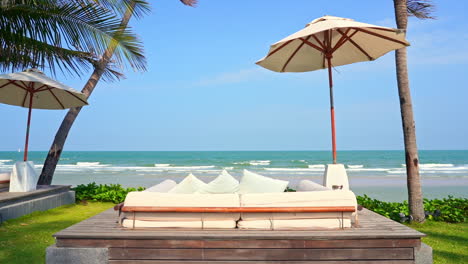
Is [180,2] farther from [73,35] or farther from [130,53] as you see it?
[73,35]

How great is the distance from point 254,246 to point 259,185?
1376 millimetres

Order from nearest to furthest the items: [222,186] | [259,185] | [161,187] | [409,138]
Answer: [161,187] < [259,185] < [222,186] < [409,138]

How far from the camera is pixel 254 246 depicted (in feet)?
10.9

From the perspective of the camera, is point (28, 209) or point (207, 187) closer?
point (207, 187)

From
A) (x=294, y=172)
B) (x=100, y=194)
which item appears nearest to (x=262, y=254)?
(x=100, y=194)

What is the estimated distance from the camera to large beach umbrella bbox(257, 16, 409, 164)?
177 inches

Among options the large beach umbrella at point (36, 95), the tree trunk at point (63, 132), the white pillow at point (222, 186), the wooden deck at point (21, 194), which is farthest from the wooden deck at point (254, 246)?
the tree trunk at point (63, 132)

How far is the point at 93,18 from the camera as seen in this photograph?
23.8 ft

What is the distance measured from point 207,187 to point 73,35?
4.12 meters

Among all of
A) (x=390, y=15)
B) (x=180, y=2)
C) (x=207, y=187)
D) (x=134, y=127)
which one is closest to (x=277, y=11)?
(x=180, y=2)

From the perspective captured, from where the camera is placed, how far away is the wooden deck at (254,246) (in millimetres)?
3297

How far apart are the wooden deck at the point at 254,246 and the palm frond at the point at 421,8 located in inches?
213

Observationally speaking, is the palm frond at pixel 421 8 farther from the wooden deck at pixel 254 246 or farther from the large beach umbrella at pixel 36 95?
the large beach umbrella at pixel 36 95

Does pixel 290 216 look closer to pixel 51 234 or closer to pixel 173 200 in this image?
pixel 173 200
